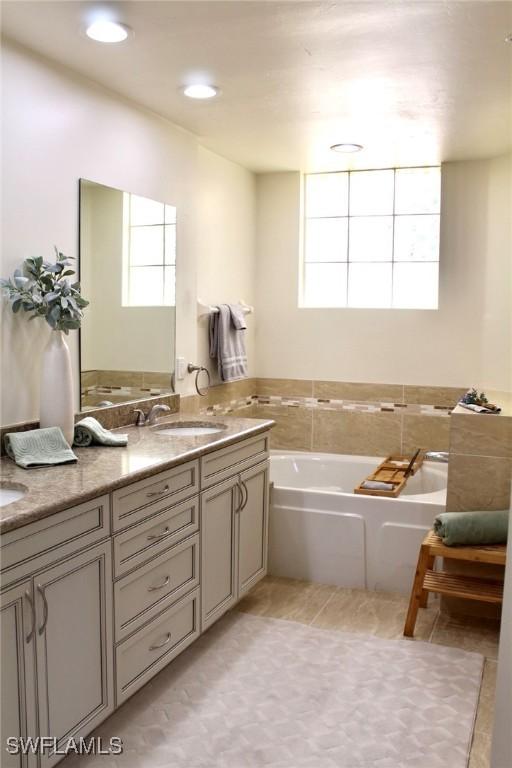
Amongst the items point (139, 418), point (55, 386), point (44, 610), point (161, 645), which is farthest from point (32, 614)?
point (139, 418)

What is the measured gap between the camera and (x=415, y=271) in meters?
4.64

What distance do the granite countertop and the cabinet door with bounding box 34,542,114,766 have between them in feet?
0.60

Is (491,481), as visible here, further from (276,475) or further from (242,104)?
(242,104)

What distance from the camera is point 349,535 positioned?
3637 millimetres

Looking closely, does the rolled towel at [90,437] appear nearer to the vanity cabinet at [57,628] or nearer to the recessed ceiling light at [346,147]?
the vanity cabinet at [57,628]

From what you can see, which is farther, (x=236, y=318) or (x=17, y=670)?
(x=236, y=318)

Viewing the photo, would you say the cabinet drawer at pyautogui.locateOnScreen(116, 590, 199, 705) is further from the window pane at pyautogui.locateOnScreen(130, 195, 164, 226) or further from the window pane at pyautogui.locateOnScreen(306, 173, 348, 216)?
the window pane at pyautogui.locateOnScreen(306, 173, 348, 216)

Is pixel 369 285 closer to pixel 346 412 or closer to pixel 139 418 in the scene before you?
pixel 346 412

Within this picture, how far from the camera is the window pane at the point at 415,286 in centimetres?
459

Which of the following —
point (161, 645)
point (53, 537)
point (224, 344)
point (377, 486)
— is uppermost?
point (224, 344)

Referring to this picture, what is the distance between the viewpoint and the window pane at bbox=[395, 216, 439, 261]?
457 centimetres

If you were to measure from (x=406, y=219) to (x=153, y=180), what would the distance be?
6.27 ft

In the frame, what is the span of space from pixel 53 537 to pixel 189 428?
1515 mm

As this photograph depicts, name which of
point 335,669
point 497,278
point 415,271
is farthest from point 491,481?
point 415,271
